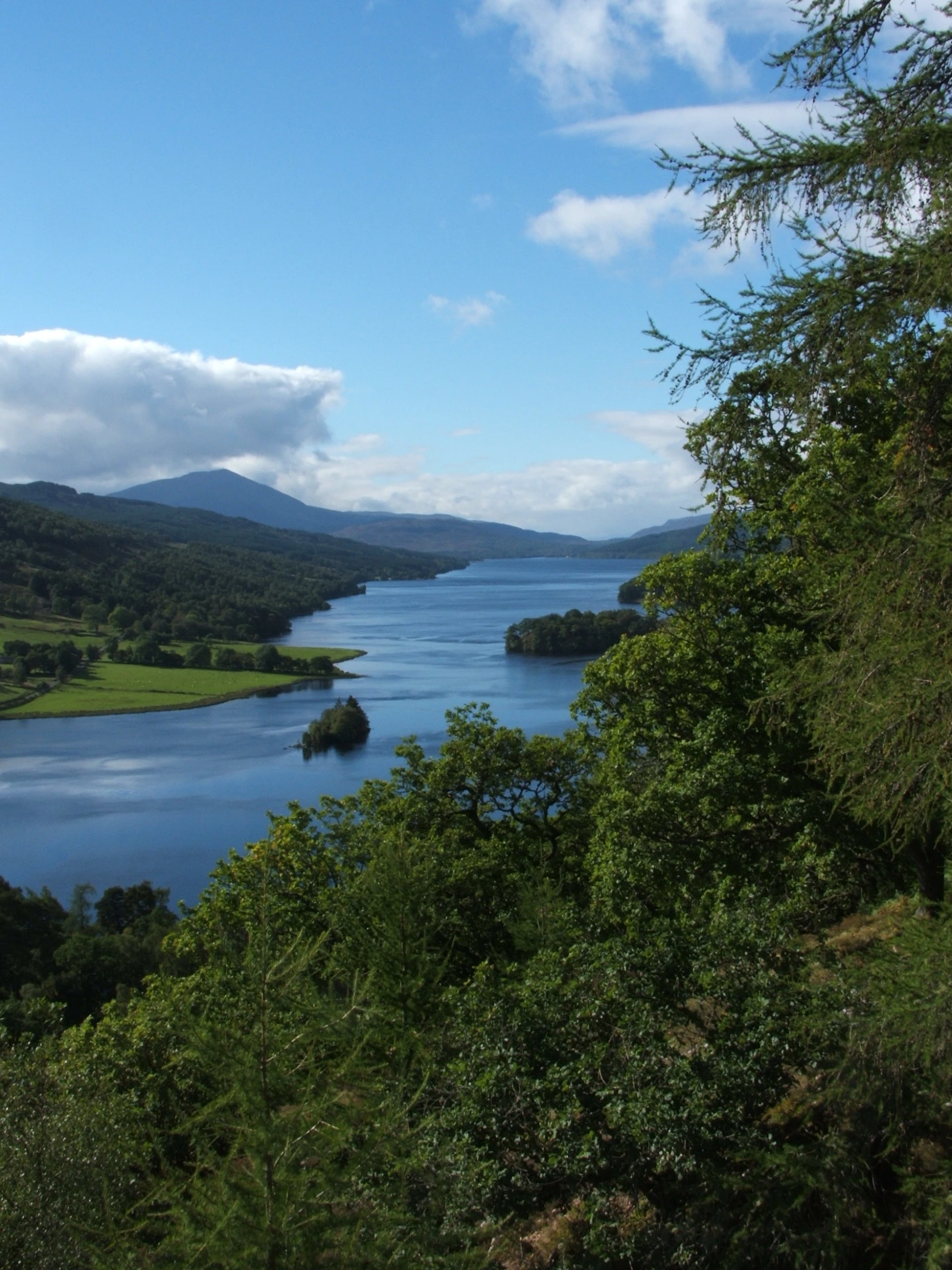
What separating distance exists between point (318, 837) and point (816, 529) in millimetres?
9333

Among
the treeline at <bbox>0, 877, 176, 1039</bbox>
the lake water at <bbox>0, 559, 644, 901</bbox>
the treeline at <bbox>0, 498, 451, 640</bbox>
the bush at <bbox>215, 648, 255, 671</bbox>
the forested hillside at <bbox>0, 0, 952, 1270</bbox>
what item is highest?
the treeline at <bbox>0, 498, 451, 640</bbox>

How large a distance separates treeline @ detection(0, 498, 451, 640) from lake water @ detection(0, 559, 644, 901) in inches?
1241

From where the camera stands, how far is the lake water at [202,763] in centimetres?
3775

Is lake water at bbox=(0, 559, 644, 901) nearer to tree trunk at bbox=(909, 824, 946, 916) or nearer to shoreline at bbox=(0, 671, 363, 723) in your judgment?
shoreline at bbox=(0, 671, 363, 723)

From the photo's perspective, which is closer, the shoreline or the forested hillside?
the forested hillside

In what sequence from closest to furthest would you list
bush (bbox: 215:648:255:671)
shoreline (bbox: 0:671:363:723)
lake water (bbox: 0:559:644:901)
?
lake water (bbox: 0:559:644:901) < shoreline (bbox: 0:671:363:723) < bush (bbox: 215:648:255:671)

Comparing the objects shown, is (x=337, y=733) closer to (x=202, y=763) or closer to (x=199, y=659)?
(x=202, y=763)

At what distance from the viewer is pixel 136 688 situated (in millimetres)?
76625

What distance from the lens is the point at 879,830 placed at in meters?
9.57

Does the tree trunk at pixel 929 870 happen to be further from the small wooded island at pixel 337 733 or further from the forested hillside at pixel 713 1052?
the small wooded island at pixel 337 733

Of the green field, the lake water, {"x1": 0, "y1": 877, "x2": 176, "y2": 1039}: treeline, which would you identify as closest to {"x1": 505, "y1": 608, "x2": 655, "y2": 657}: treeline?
the lake water

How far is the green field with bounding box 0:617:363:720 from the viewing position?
69625 millimetres

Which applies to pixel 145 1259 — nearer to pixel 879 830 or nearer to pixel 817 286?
pixel 817 286

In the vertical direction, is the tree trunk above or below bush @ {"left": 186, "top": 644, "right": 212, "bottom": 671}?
above
